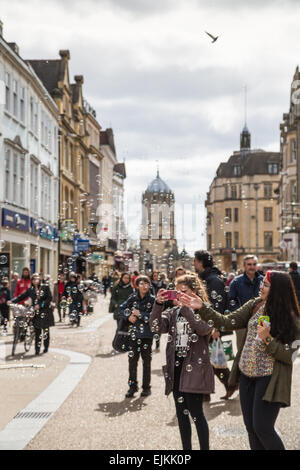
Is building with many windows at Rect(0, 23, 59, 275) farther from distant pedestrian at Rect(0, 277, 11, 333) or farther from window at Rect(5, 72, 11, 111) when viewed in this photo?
distant pedestrian at Rect(0, 277, 11, 333)

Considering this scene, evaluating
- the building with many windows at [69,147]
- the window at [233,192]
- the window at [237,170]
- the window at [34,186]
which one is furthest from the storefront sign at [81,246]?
the window at [237,170]

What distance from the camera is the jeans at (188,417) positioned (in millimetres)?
6062

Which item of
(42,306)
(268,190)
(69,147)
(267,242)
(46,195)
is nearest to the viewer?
(42,306)

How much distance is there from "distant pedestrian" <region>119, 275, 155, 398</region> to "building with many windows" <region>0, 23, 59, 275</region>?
47.3 feet

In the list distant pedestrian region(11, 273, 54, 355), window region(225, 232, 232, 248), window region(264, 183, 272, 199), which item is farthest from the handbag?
window region(225, 232, 232, 248)

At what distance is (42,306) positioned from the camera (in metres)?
15.1

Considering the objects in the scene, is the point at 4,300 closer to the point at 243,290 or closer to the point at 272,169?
A: the point at 243,290

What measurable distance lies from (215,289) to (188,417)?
2.72 metres

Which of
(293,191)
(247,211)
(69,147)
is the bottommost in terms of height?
(293,191)

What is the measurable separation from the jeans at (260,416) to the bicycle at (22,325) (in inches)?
379

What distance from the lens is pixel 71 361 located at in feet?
44.5

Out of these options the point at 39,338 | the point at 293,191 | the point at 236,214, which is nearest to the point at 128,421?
the point at 39,338

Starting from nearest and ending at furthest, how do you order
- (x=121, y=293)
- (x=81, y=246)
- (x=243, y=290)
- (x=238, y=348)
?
(x=238, y=348) < (x=243, y=290) < (x=121, y=293) < (x=81, y=246)
